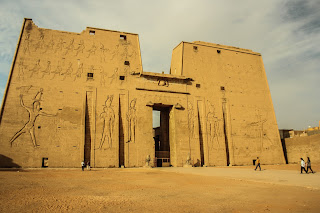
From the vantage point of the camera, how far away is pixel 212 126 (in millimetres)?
20953

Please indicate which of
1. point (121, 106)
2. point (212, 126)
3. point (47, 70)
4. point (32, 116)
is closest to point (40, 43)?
point (47, 70)

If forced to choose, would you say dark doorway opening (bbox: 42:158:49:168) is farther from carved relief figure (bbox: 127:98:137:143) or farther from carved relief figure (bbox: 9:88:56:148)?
carved relief figure (bbox: 127:98:137:143)

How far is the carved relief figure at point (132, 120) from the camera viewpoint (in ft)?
59.9

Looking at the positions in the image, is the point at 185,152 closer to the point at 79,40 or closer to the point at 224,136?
the point at 224,136

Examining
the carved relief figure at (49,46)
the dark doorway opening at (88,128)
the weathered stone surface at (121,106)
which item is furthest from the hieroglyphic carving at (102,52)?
the carved relief figure at (49,46)

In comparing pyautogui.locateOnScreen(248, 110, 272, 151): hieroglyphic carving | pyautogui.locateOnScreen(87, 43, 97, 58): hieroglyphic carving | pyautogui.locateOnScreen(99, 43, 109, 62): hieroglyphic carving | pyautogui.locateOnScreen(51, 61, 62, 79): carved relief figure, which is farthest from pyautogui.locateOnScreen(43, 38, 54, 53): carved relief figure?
pyautogui.locateOnScreen(248, 110, 272, 151): hieroglyphic carving

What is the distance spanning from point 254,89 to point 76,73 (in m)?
17.0

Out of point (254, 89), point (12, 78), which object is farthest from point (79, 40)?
point (254, 89)

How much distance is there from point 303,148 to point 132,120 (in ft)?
52.4

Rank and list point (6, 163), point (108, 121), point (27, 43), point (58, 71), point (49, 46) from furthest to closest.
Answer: point (49, 46) < point (108, 121) < point (58, 71) < point (27, 43) < point (6, 163)

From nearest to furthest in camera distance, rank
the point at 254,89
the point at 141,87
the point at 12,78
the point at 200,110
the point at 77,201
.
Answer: the point at 77,201
the point at 12,78
the point at 141,87
the point at 200,110
the point at 254,89

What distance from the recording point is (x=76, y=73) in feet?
59.7

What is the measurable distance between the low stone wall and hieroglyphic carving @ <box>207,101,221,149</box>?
817 centimetres

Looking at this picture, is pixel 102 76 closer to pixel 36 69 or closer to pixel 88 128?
pixel 88 128
